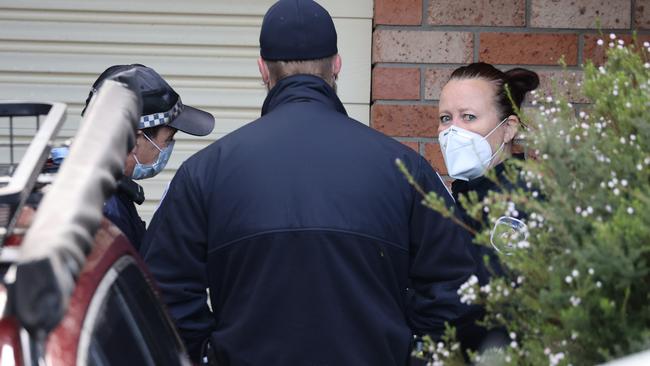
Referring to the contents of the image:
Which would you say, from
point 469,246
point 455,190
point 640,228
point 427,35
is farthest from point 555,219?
point 427,35

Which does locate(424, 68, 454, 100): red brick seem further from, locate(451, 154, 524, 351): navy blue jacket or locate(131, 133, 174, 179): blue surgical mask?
locate(451, 154, 524, 351): navy blue jacket

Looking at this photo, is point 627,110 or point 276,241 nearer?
point 627,110

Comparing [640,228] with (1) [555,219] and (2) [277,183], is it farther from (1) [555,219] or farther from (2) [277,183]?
(2) [277,183]

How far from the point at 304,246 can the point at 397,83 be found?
2.11 meters

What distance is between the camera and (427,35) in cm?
510

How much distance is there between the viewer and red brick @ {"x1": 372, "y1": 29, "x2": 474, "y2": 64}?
5.09 meters

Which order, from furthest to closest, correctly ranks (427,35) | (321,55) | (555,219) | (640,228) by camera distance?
(427,35)
(321,55)
(555,219)
(640,228)

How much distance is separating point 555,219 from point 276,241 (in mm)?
1179

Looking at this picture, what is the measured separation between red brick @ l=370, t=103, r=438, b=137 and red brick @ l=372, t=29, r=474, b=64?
0.20m

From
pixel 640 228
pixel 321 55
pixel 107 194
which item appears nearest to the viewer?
pixel 107 194

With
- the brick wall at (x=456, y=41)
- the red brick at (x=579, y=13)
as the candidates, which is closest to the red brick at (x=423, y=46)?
the brick wall at (x=456, y=41)

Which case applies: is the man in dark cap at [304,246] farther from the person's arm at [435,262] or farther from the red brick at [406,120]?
the red brick at [406,120]

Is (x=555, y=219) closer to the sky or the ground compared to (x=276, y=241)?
closer to the sky

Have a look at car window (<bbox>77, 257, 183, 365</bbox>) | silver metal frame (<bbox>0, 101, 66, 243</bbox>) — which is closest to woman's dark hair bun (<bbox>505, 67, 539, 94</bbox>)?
car window (<bbox>77, 257, 183, 365</bbox>)
